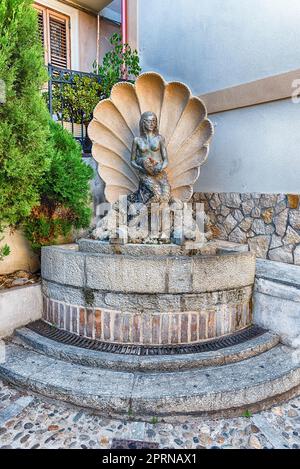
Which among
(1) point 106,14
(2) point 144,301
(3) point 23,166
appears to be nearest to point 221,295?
(2) point 144,301

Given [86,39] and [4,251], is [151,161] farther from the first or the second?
[86,39]

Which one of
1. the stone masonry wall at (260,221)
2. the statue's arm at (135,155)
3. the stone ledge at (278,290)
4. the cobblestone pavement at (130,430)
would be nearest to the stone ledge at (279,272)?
the stone ledge at (278,290)

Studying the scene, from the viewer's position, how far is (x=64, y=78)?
5148 millimetres

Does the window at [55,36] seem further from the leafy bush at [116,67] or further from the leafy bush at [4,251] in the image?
the leafy bush at [4,251]

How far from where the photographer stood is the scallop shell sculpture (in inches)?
155

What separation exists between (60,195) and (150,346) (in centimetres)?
181

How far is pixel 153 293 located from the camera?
9.25 feet

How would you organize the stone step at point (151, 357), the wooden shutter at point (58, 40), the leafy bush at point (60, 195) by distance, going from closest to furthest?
the stone step at point (151, 357) < the leafy bush at point (60, 195) < the wooden shutter at point (58, 40)

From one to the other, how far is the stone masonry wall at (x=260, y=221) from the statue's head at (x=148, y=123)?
159 centimetres

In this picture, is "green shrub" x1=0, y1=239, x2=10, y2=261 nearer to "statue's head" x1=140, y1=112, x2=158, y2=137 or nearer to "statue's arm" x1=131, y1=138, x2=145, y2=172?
"statue's arm" x1=131, y1=138, x2=145, y2=172

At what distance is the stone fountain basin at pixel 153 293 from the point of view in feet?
9.21

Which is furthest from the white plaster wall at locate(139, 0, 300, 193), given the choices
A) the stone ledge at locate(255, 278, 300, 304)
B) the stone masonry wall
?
the stone ledge at locate(255, 278, 300, 304)

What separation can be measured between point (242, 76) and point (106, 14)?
525cm

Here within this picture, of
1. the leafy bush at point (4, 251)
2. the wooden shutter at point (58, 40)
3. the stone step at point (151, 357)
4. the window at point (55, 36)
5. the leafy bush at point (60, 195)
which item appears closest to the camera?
the stone step at point (151, 357)
